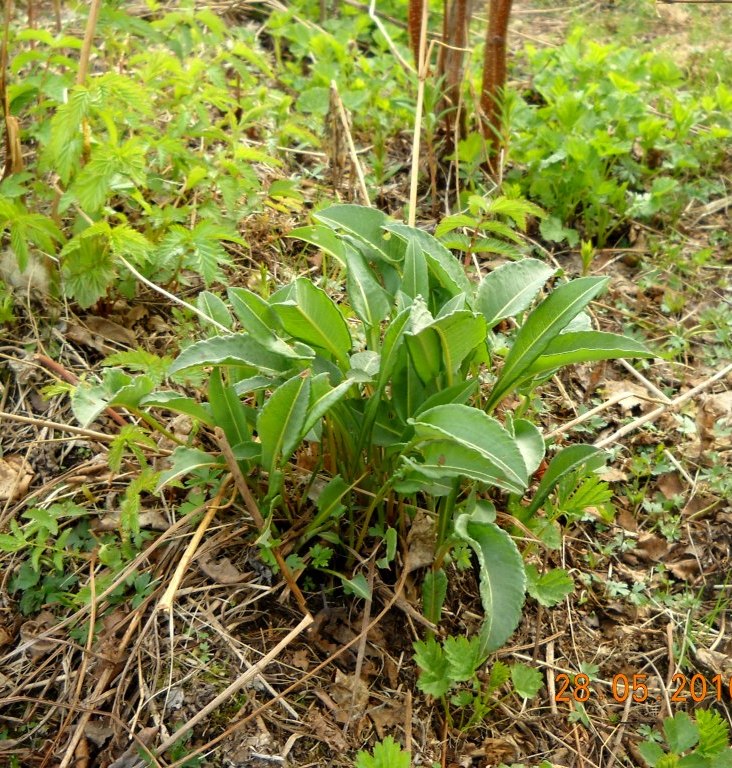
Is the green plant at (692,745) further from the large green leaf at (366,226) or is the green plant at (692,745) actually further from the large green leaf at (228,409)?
the large green leaf at (366,226)

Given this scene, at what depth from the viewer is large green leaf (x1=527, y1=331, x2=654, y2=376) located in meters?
1.60

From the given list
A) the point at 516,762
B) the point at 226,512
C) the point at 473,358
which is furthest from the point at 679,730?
the point at 226,512

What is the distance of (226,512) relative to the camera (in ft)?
6.06

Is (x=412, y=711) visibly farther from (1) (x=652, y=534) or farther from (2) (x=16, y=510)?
(2) (x=16, y=510)

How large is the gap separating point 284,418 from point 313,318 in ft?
0.74

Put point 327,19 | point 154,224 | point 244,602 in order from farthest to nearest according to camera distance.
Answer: point 327,19, point 154,224, point 244,602

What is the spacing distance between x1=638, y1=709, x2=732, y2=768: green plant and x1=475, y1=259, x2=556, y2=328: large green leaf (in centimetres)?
91

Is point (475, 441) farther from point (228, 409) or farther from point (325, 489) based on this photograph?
point (228, 409)

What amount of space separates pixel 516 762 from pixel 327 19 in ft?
11.3

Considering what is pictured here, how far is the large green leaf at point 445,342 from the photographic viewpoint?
1.50 meters

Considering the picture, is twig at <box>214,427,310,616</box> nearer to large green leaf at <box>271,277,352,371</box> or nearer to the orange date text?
large green leaf at <box>271,277,352,371</box>

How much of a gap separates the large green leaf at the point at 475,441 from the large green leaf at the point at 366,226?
0.51 m

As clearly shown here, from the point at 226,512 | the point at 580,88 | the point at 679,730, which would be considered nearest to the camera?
the point at 679,730

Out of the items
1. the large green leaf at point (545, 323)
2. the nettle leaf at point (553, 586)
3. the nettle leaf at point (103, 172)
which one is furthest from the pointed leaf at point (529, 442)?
the nettle leaf at point (103, 172)
